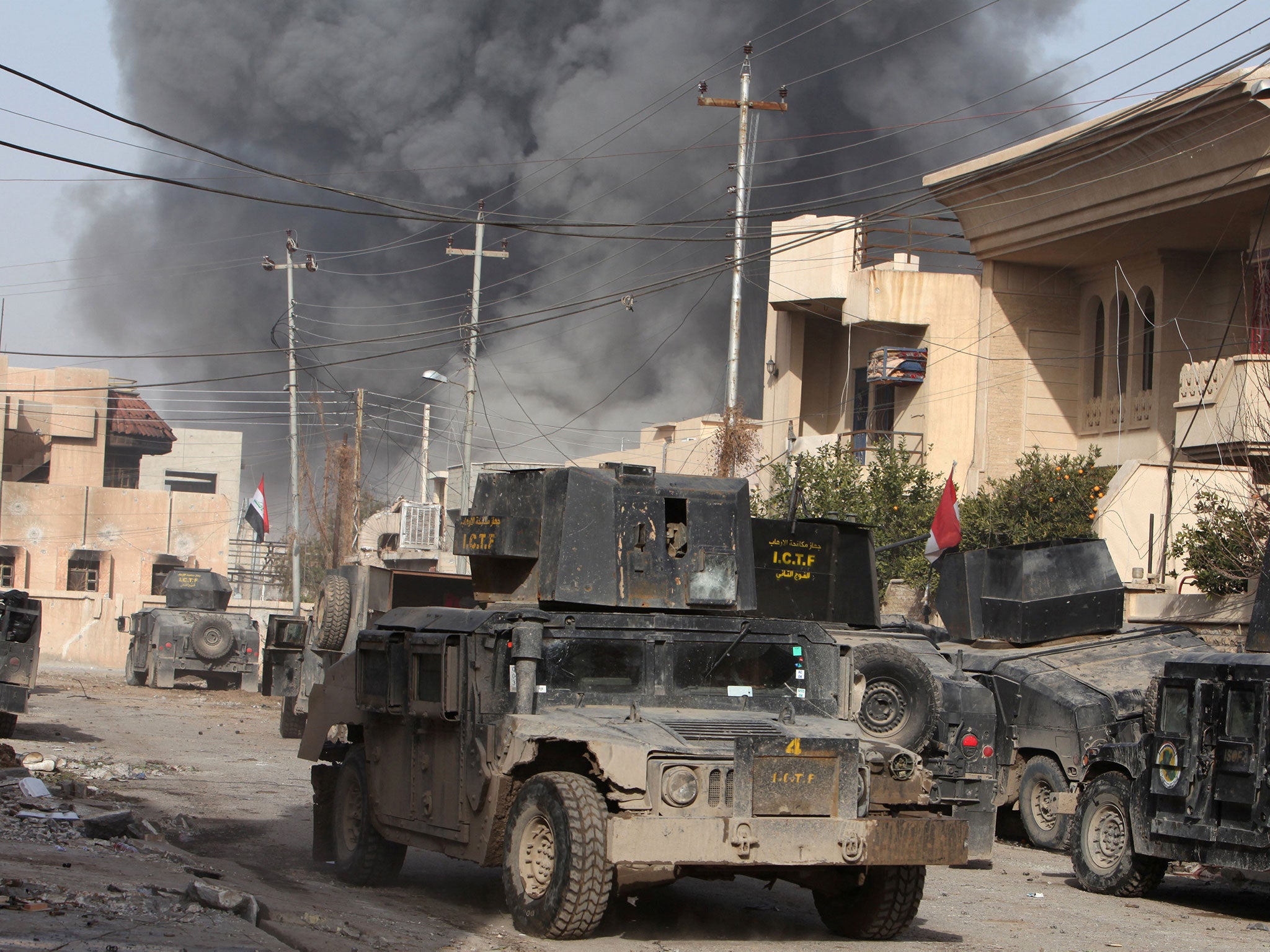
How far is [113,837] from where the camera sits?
10.7 meters

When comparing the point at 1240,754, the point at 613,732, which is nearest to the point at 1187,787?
the point at 1240,754

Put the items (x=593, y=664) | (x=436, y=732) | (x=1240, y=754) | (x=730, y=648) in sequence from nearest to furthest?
(x=593, y=664) → (x=730, y=648) → (x=436, y=732) → (x=1240, y=754)

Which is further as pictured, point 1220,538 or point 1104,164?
point 1104,164

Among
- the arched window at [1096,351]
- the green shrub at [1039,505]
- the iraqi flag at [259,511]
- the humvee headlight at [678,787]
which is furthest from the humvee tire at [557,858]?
the iraqi flag at [259,511]

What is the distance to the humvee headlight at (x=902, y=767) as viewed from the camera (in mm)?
8930

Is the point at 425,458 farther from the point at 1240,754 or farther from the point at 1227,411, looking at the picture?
the point at 1240,754

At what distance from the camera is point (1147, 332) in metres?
28.3

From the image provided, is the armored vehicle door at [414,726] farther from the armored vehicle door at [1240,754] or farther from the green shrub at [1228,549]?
the green shrub at [1228,549]

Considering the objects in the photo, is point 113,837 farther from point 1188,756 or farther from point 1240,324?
point 1240,324

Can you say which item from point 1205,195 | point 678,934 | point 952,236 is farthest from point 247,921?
point 952,236

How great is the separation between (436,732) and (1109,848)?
19.6 feet

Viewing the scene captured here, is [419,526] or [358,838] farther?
[419,526]

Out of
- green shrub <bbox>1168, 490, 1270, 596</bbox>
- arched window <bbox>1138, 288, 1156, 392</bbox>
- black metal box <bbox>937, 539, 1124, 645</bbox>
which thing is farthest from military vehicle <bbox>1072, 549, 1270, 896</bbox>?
arched window <bbox>1138, 288, 1156, 392</bbox>

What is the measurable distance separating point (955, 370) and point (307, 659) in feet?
50.0
